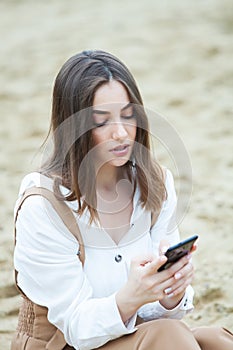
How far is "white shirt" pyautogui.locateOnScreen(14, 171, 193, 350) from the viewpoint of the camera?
1623 mm

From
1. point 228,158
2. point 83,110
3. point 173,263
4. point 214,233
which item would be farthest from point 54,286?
point 228,158

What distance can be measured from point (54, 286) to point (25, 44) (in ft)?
12.0

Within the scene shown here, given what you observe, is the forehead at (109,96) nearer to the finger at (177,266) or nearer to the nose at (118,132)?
the nose at (118,132)

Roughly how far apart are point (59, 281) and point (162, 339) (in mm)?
247

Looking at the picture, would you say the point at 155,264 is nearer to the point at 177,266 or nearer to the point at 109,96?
the point at 177,266

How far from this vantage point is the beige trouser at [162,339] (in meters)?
1.60

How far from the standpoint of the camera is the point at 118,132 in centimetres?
168

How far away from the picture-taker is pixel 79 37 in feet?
16.8

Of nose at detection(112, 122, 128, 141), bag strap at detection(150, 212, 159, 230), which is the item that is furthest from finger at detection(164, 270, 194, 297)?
nose at detection(112, 122, 128, 141)

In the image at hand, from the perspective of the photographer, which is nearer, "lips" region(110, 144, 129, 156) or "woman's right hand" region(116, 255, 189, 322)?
"woman's right hand" region(116, 255, 189, 322)

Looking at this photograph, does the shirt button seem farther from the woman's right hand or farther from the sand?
the sand

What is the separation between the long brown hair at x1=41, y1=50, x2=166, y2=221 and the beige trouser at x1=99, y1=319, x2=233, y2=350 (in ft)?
0.90

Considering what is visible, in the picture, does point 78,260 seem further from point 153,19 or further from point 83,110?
point 153,19

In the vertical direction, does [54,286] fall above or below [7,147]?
above
